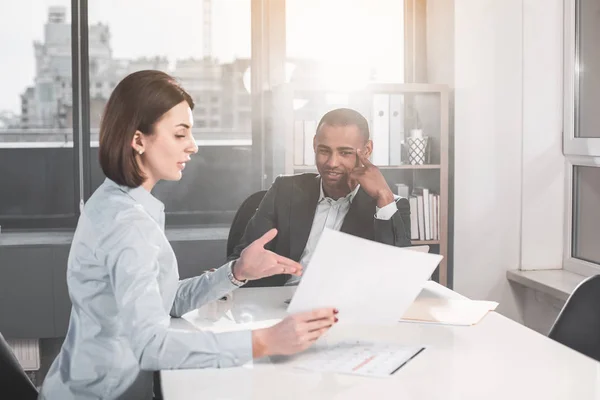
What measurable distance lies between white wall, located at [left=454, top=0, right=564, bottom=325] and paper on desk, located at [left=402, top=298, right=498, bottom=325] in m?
1.82

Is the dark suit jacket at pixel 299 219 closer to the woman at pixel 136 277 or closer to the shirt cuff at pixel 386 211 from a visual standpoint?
the shirt cuff at pixel 386 211

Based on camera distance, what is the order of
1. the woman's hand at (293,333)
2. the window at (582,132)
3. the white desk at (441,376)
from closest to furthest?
the white desk at (441,376), the woman's hand at (293,333), the window at (582,132)

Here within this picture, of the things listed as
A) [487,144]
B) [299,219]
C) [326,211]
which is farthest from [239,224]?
[487,144]

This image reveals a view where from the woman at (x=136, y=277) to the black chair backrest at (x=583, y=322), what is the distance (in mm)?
733

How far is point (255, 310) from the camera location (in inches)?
83.5

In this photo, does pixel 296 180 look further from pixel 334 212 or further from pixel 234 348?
pixel 234 348

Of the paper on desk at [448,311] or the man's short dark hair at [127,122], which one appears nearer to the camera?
the man's short dark hair at [127,122]

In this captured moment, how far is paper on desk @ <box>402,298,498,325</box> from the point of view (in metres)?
1.96

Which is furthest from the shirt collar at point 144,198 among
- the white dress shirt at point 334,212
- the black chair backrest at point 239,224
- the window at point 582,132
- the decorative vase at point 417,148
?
the window at point 582,132

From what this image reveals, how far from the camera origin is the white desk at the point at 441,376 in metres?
1.42

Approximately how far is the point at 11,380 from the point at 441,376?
969mm

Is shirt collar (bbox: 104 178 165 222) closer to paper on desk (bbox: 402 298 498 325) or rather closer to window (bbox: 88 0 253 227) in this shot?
paper on desk (bbox: 402 298 498 325)

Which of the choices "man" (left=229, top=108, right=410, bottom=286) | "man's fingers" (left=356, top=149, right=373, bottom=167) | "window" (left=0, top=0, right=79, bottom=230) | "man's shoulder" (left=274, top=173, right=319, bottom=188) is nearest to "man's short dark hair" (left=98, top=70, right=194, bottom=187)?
"man" (left=229, top=108, right=410, bottom=286)

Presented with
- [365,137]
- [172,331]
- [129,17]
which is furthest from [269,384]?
[129,17]
